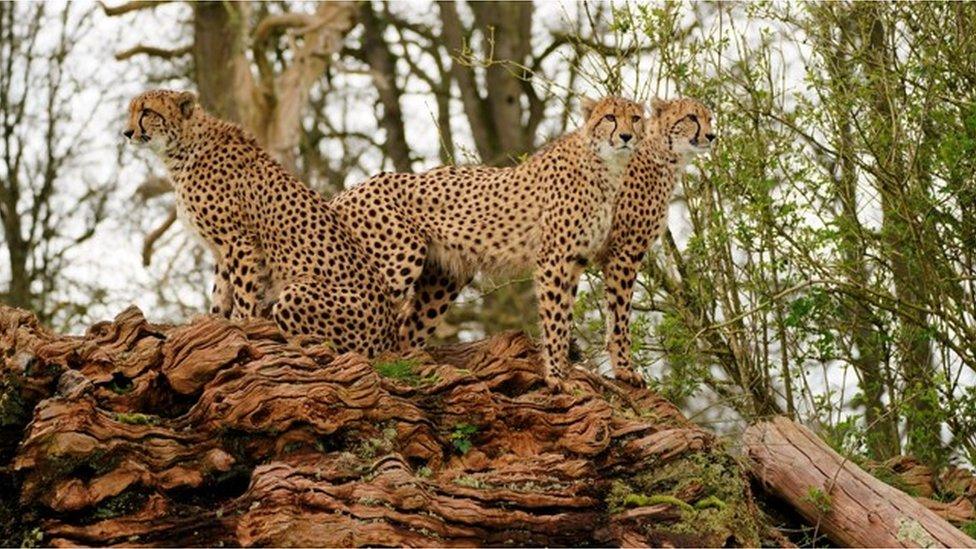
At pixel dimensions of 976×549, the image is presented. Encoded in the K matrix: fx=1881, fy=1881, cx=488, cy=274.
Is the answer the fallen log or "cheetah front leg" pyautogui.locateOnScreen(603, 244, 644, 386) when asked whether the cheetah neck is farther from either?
the fallen log

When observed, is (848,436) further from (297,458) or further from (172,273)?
(172,273)

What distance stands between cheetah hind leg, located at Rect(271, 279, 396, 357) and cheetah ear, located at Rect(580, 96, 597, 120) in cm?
175

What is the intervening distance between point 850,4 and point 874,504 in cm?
463

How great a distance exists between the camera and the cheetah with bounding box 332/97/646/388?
12.0 metres

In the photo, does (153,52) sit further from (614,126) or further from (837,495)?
(837,495)

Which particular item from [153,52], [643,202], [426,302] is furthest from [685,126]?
[153,52]

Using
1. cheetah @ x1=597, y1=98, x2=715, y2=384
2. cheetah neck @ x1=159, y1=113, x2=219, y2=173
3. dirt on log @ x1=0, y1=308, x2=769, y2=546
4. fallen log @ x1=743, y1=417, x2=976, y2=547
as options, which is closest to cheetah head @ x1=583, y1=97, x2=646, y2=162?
cheetah @ x1=597, y1=98, x2=715, y2=384

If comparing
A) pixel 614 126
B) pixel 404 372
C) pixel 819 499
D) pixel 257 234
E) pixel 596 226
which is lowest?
pixel 819 499

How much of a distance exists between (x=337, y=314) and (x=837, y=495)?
3266 mm

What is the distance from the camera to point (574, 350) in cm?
1252

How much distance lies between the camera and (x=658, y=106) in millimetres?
12695

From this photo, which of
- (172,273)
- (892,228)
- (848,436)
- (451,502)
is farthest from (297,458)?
(172,273)

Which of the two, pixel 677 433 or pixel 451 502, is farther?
pixel 677 433

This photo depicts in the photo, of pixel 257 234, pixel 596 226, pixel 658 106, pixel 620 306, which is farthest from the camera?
pixel 658 106
